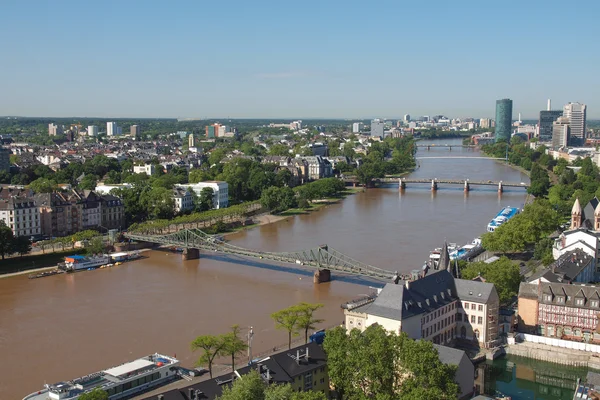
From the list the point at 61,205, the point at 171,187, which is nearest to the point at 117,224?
the point at 61,205

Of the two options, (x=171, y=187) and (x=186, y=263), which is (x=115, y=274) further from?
(x=171, y=187)

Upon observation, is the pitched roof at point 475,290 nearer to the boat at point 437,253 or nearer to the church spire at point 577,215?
the boat at point 437,253

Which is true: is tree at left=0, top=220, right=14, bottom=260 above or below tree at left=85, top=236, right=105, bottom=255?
above

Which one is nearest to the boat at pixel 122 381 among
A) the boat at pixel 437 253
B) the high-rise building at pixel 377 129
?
the boat at pixel 437 253

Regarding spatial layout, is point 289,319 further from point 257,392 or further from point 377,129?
point 377,129

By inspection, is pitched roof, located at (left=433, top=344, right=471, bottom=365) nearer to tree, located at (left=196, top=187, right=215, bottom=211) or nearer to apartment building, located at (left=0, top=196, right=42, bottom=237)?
apartment building, located at (left=0, top=196, right=42, bottom=237)

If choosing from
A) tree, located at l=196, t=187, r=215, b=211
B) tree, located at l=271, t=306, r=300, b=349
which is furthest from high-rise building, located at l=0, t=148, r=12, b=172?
tree, located at l=271, t=306, r=300, b=349

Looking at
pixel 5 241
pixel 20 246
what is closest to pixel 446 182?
pixel 20 246
